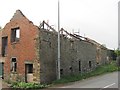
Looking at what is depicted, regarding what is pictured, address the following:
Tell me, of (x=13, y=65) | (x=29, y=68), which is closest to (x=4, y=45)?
(x=13, y=65)

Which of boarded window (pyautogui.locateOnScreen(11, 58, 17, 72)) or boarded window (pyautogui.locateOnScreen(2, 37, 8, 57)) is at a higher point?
boarded window (pyautogui.locateOnScreen(2, 37, 8, 57))

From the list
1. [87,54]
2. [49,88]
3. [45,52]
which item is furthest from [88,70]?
[49,88]

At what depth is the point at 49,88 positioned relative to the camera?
940 inches

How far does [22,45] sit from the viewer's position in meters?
28.8

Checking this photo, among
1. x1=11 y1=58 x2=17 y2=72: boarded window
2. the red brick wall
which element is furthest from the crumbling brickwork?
x1=11 y1=58 x2=17 y2=72: boarded window

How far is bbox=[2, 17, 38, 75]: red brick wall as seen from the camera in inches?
1088

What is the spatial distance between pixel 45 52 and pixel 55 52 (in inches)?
79.1

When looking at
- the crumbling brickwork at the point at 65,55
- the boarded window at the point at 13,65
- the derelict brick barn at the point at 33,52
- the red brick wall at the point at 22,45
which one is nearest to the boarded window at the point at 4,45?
the derelict brick barn at the point at 33,52

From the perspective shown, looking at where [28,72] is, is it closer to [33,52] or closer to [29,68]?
[29,68]

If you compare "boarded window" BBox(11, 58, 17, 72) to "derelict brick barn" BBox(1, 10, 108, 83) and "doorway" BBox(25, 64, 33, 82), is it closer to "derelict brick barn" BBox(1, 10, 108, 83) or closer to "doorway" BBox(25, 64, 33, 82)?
"derelict brick barn" BBox(1, 10, 108, 83)

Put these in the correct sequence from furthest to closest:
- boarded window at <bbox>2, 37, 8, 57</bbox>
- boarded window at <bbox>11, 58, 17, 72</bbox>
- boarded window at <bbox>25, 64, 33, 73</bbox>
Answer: boarded window at <bbox>2, 37, 8, 57</bbox>, boarded window at <bbox>11, 58, 17, 72</bbox>, boarded window at <bbox>25, 64, 33, 73</bbox>

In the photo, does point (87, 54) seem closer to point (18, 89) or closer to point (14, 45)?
point (14, 45)

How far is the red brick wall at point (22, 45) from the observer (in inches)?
1088

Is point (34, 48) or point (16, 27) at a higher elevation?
point (16, 27)
